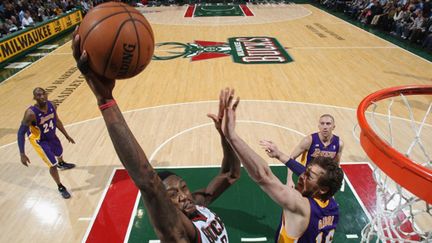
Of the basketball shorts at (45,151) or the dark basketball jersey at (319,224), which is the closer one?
the dark basketball jersey at (319,224)

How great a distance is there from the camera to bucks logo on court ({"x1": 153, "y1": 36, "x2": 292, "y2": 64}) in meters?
11.2

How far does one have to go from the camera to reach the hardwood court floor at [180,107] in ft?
15.7

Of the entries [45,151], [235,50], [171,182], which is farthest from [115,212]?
[235,50]

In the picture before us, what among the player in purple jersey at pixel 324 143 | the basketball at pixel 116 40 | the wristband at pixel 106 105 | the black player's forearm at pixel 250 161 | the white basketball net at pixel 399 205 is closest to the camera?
the wristband at pixel 106 105

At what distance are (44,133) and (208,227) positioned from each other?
3.78 metres

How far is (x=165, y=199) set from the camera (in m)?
1.48

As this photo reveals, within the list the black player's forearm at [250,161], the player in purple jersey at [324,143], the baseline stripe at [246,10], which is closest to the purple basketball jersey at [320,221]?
the black player's forearm at [250,161]

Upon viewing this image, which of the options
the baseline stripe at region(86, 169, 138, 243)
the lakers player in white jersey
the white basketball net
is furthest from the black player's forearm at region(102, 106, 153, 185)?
the baseline stripe at region(86, 169, 138, 243)

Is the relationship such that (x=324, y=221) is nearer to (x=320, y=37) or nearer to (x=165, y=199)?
(x=165, y=199)

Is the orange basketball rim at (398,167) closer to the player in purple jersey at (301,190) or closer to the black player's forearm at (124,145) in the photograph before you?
the player in purple jersey at (301,190)

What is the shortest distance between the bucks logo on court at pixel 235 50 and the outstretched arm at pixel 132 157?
957 cm

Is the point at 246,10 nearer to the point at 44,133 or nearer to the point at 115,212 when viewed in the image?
the point at 44,133

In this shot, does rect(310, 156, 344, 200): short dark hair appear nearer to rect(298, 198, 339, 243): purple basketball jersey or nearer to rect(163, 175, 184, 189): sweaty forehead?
rect(298, 198, 339, 243): purple basketball jersey

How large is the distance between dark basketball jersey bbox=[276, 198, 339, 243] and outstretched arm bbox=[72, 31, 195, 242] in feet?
3.70
